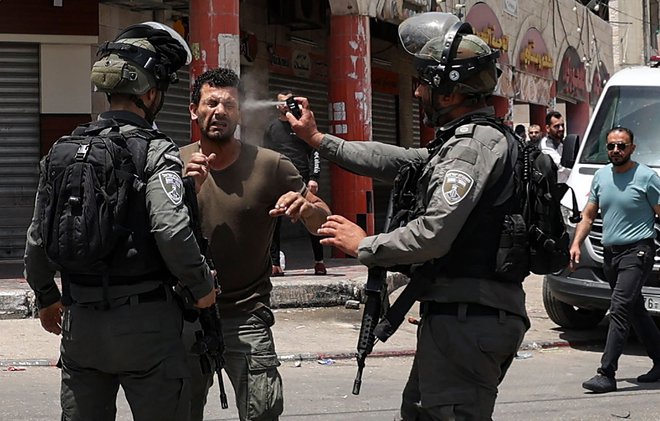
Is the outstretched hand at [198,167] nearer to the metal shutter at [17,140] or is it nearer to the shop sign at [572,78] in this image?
the metal shutter at [17,140]

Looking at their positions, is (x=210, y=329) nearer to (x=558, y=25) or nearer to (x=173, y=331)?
(x=173, y=331)

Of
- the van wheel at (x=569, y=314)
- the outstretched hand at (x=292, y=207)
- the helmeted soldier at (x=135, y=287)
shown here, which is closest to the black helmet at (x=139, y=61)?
the helmeted soldier at (x=135, y=287)

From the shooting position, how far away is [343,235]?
13.1ft

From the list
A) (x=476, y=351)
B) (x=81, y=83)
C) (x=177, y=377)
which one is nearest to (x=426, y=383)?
(x=476, y=351)

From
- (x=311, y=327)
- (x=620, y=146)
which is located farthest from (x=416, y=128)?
(x=620, y=146)

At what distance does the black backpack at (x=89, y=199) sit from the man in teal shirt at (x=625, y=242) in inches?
174

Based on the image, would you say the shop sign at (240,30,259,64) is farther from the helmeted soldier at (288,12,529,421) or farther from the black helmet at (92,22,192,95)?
the helmeted soldier at (288,12,529,421)

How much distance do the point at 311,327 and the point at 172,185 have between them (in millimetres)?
6189

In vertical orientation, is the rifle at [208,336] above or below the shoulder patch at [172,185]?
below

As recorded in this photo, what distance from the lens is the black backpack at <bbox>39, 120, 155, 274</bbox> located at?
3.87 m

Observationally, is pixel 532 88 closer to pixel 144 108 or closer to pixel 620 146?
pixel 620 146

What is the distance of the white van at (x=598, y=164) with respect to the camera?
9344 mm

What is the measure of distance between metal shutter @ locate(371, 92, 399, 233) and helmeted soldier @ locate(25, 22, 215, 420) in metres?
17.4

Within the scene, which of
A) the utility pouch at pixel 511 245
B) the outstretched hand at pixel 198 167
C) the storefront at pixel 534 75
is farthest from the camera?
the storefront at pixel 534 75
